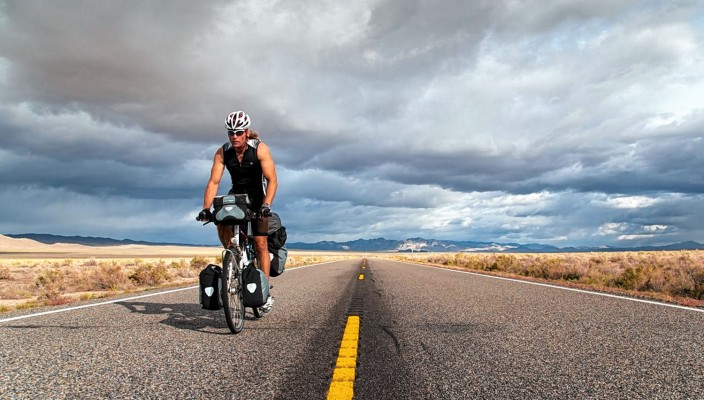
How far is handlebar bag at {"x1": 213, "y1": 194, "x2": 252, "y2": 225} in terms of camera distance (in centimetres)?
511

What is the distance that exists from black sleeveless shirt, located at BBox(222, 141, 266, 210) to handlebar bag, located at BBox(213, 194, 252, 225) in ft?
2.31

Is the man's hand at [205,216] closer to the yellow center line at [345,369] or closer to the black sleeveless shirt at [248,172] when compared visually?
the black sleeveless shirt at [248,172]

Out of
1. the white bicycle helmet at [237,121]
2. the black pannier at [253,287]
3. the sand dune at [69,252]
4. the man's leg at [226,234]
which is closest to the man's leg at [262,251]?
the man's leg at [226,234]

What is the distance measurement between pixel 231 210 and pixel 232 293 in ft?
2.99

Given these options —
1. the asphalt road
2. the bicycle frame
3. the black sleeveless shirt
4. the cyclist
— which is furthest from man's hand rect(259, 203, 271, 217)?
the asphalt road

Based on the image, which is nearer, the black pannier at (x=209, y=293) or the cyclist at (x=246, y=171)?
the black pannier at (x=209, y=293)

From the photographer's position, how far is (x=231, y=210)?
5117 millimetres

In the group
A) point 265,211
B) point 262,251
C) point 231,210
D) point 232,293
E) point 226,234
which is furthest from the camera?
point 262,251

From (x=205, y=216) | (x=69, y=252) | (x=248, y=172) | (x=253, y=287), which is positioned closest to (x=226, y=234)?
(x=205, y=216)

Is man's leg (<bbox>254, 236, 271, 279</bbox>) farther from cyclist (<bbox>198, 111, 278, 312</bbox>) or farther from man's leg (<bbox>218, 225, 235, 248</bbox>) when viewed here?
man's leg (<bbox>218, 225, 235, 248</bbox>)

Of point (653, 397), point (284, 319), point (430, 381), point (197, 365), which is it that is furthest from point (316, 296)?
point (653, 397)

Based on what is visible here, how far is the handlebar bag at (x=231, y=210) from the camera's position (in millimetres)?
5105

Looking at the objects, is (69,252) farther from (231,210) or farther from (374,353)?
(374,353)

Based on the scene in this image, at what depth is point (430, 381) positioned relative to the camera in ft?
10.1
